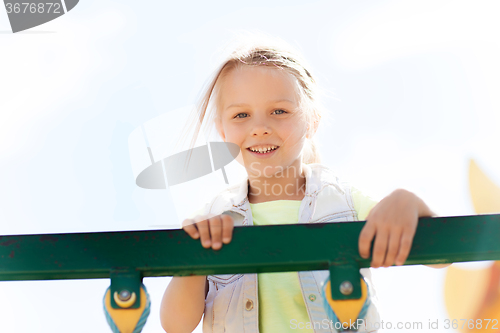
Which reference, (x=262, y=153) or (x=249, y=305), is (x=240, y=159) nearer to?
(x=262, y=153)

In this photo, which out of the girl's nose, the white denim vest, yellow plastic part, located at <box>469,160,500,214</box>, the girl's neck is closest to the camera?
yellow plastic part, located at <box>469,160,500,214</box>

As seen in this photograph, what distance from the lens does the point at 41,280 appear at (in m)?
0.86

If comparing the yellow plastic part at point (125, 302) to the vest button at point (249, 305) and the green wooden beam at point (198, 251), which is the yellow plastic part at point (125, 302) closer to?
the green wooden beam at point (198, 251)

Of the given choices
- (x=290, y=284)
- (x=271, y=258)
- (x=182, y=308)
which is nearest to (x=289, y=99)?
(x=290, y=284)

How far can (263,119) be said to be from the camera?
6.30 ft

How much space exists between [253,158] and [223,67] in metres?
0.50

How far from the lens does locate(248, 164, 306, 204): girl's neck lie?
2.10 metres

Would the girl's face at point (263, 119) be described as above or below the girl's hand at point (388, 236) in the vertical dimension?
above

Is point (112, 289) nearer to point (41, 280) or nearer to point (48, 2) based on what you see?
point (41, 280)

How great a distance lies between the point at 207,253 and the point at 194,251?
0.08ft

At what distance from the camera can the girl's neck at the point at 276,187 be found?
2096 millimetres

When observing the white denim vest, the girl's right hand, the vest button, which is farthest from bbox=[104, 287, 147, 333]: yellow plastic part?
the vest button

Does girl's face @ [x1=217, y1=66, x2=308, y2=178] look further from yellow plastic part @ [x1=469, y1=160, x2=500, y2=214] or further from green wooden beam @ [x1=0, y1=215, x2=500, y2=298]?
green wooden beam @ [x1=0, y1=215, x2=500, y2=298]

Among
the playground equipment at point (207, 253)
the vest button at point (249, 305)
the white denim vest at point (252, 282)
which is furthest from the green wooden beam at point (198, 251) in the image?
the vest button at point (249, 305)
